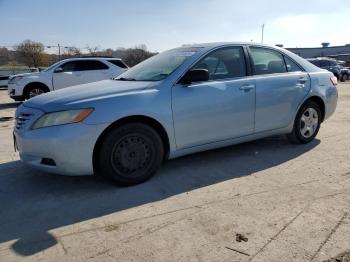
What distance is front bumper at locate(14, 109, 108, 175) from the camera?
3914 mm

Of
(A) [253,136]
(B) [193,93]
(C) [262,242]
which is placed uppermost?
(B) [193,93]

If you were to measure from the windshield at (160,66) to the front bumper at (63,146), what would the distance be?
1143 mm

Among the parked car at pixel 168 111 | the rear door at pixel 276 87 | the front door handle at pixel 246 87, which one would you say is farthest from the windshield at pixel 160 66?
the rear door at pixel 276 87

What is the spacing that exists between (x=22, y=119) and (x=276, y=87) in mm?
3275

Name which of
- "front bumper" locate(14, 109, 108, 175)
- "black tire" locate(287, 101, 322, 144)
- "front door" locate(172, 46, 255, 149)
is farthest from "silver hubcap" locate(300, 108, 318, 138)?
"front bumper" locate(14, 109, 108, 175)

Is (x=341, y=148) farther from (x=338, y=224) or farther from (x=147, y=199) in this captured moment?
(x=147, y=199)

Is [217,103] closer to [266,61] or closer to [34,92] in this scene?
[266,61]

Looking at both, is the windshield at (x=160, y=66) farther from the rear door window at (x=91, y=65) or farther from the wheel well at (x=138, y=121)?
the rear door window at (x=91, y=65)

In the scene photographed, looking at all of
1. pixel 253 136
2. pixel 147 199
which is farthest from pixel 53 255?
pixel 253 136

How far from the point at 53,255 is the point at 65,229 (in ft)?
1.43

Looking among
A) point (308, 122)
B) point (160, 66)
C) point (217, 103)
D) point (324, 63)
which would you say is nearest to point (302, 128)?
point (308, 122)

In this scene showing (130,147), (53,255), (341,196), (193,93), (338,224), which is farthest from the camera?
(193,93)

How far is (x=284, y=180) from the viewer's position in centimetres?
438

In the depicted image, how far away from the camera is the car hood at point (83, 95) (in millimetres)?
4047
